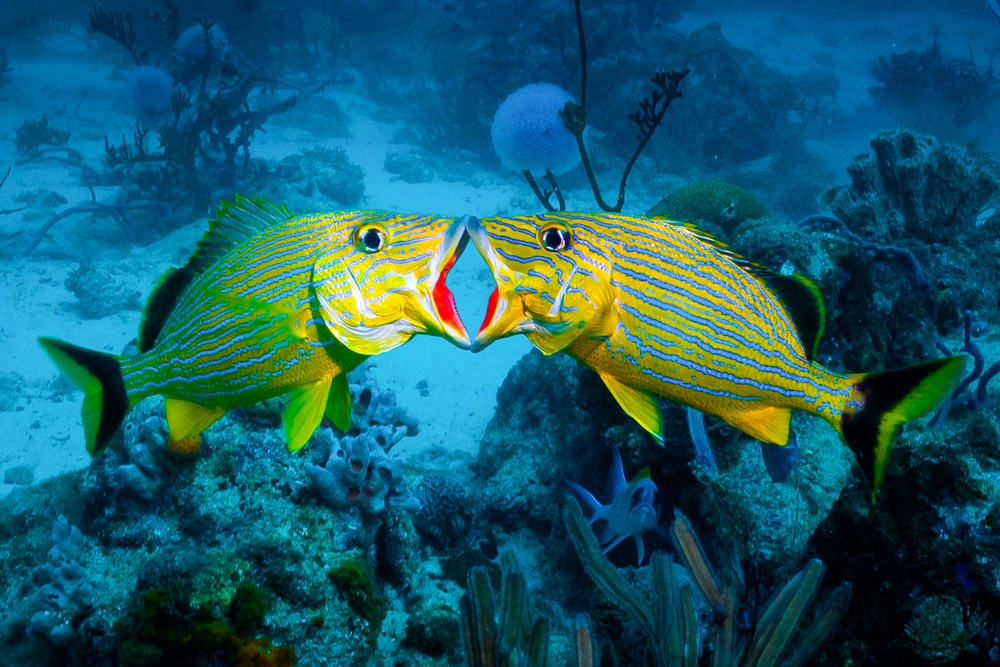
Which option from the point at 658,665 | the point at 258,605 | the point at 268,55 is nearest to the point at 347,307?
the point at 258,605

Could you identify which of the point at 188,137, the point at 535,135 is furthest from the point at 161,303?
the point at 188,137

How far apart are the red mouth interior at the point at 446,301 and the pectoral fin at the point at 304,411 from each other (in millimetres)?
682

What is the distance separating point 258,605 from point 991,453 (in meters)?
3.44

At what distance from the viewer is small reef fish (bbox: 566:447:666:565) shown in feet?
11.5

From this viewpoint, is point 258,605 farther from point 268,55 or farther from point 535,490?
Answer: point 268,55

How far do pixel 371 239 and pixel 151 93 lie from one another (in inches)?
553

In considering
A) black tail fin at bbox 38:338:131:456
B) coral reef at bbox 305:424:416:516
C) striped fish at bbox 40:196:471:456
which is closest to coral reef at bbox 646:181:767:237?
coral reef at bbox 305:424:416:516

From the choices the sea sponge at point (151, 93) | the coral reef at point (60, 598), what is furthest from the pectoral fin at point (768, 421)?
the sea sponge at point (151, 93)

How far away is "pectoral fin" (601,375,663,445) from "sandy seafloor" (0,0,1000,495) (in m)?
4.85

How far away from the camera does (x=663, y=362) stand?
75.2 inches

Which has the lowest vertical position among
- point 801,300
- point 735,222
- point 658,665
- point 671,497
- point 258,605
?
point 258,605

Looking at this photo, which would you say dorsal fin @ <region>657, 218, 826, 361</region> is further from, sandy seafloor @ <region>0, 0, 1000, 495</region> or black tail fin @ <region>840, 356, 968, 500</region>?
sandy seafloor @ <region>0, 0, 1000, 495</region>

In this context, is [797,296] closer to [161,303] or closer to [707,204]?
[161,303]

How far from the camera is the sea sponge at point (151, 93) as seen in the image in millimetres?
12336
